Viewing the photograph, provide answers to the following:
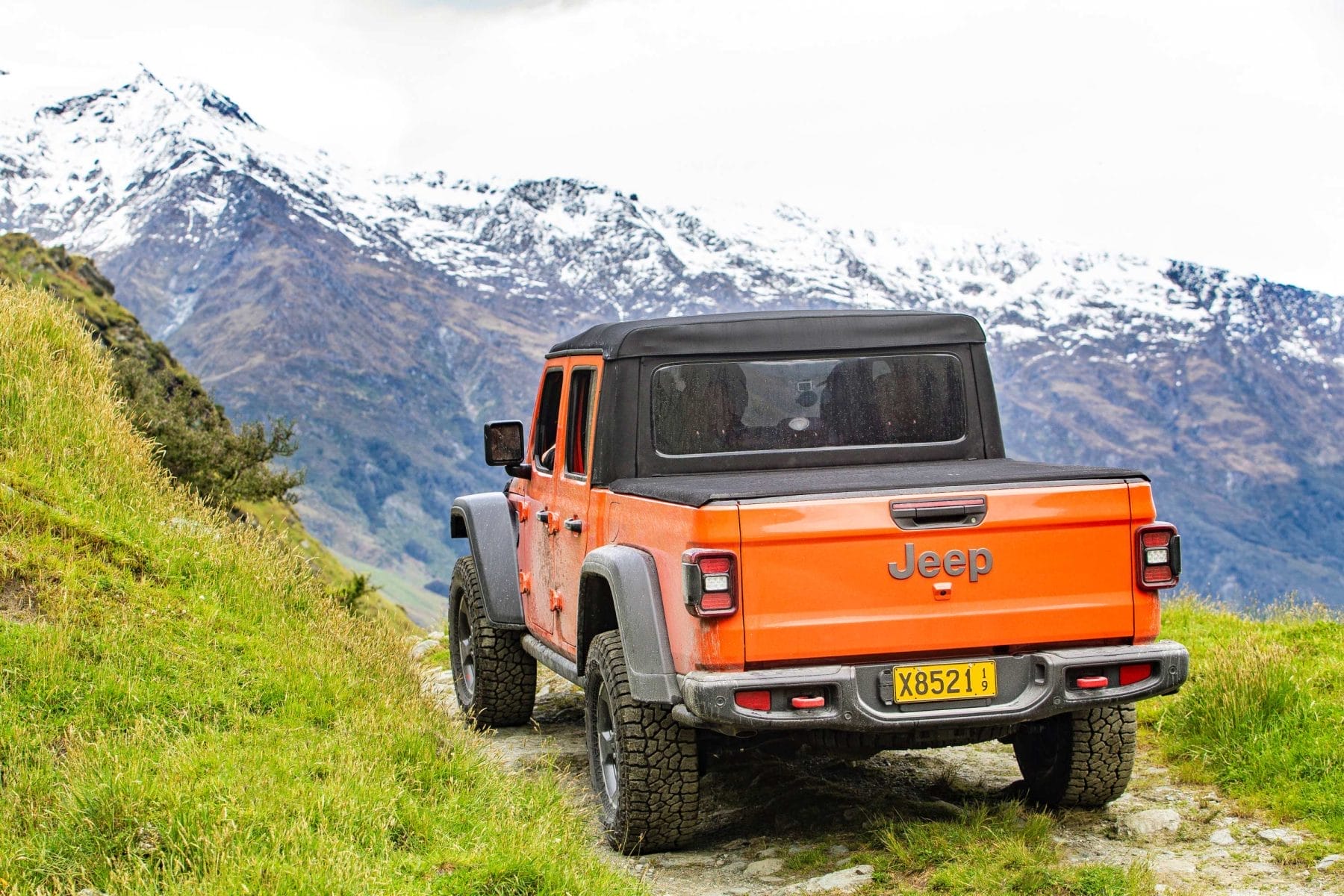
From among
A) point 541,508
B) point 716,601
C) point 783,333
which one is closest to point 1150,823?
point 716,601

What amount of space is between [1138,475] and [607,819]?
8.55 ft

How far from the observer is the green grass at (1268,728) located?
222 inches

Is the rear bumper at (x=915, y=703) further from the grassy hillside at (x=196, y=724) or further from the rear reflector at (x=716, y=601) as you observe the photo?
the grassy hillside at (x=196, y=724)

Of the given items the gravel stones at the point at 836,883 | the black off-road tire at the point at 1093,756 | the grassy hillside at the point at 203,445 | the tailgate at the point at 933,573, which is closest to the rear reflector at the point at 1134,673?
the tailgate at the point at 933,573

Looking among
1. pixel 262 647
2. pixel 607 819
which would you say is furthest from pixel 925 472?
pixel 262 647

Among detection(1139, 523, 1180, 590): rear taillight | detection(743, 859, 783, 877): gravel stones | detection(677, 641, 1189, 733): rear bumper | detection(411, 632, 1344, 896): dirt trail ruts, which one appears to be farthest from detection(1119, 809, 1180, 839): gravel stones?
detection(743, 859, 783, 877): gravel stones

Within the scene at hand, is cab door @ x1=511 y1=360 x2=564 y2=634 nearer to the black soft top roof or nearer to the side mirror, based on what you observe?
the side mirror

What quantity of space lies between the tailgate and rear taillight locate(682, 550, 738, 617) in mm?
64

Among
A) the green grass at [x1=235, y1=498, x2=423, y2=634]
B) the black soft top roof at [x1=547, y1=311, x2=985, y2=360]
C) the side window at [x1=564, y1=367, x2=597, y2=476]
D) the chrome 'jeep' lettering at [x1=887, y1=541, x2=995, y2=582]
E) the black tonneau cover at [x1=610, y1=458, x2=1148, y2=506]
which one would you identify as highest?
the black soft top roof at [x1=547, y1=311, x2=985, y2=360]

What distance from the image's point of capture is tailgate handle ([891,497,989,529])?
4.84 m

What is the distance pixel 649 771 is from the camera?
5.29 metres

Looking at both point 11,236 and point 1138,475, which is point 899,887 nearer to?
point 1138,475

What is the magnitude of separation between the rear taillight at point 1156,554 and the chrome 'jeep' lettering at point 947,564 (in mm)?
628

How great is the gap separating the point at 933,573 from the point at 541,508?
2791mm
